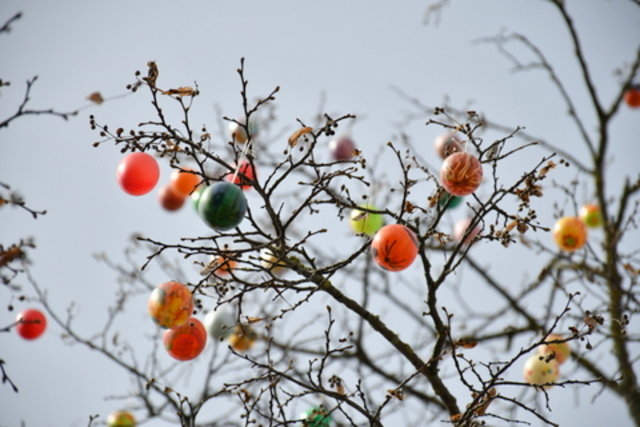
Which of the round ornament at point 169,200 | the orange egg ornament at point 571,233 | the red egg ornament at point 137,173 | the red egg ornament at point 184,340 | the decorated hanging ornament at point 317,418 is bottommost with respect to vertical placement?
the decorated hanging ornament at point 317,418

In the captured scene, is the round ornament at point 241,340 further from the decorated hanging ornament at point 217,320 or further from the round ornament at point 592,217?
the round ornament at point 592,217

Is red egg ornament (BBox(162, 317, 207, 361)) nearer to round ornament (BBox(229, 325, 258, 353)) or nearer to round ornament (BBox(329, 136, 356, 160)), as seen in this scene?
round ornament (BBox(229, 325, 258, 353))

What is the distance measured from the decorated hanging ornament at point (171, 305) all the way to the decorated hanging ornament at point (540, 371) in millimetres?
2932

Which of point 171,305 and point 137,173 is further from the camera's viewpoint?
point 137,173

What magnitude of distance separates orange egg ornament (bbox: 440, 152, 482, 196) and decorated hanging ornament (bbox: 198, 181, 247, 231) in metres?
1.22

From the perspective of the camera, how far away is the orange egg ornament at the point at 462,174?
2955 mm

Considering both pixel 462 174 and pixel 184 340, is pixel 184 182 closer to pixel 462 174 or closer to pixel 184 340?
pixel 184 340

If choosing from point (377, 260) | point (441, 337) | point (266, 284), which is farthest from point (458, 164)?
point (266, 284)

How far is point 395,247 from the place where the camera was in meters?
2.99

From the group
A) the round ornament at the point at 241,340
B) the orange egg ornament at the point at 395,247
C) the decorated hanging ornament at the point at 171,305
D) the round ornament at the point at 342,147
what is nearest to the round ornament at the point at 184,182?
the round ornament at the point at 241,340

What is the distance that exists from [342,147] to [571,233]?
8.29 feet

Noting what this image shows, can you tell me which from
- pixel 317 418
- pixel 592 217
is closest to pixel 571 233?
pixel 592 217

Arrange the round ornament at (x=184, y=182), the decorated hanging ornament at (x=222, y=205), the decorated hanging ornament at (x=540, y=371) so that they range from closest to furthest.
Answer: the decorated hanging ornament at (x=222, y=205) → the decorated hanging ornament at (x=540, y=371) → the round ornament at (x=184, y=182)

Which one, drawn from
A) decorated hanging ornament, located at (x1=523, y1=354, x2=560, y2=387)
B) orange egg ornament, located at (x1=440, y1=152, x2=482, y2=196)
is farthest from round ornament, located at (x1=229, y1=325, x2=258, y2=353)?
decorated hanging ornament, located at (x1=523, y1=354, x2=560, y2=387)
